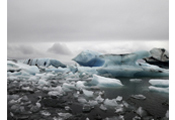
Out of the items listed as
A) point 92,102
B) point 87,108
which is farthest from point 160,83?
point 87,108

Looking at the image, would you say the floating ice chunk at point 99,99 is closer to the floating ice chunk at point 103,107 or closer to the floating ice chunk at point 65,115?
the floating ice chunk at point 103,107

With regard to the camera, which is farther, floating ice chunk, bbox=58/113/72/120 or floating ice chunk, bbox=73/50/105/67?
floating ice chunk, bbox=73/50/105/67

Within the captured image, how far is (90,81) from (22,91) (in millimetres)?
1300

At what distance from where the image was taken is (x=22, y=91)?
234 cm

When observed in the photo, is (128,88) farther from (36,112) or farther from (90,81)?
(36,112)

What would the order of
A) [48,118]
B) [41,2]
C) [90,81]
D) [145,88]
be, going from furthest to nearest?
[90,81] < [145,88] < [41,2] < [48,118]

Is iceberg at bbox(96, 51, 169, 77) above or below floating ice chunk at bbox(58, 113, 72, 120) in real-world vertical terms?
above

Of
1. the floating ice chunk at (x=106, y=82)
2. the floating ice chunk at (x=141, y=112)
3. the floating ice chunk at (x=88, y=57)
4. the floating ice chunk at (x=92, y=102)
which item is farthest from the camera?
the floating ice chunk at (x=88, y=57)

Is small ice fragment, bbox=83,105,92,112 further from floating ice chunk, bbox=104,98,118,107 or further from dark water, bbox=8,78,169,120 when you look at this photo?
floating ice chunk, bbox=104,98,118,107

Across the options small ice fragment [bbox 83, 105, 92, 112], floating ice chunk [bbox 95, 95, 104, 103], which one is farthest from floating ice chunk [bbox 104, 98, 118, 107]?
small ice fragment [bbox 83, 105, 92, 112]

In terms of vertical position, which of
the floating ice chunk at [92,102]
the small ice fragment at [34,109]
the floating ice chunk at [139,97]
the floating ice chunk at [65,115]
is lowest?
the floating ice chunk at [65,115]

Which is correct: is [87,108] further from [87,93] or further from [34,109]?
[34,109]

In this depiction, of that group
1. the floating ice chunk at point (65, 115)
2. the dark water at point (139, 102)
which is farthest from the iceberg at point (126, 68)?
the floating ice chunk at point (65, 115)
